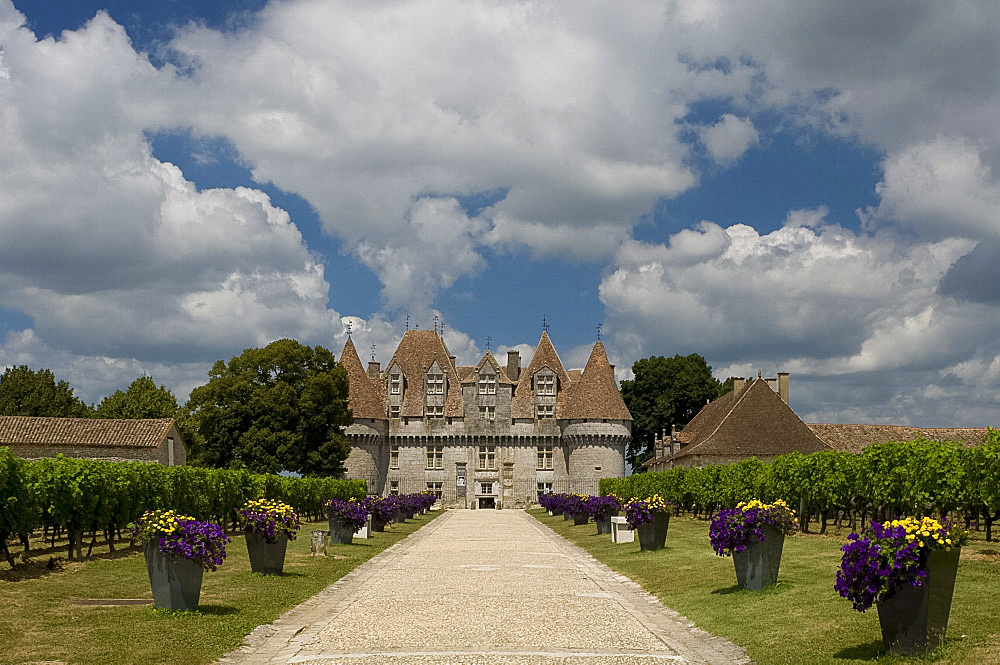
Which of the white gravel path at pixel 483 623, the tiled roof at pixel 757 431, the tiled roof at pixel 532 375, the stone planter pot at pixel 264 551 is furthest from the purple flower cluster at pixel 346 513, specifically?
the tiled roof at pixel 532 375

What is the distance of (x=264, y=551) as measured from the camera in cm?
1816

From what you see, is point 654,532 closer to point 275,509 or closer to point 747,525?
point 747,525

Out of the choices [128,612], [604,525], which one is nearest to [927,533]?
[128,612]

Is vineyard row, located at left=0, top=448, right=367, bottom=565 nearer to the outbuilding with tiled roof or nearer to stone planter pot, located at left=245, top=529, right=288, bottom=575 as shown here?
stone planter pot, located at left=245, top=529, right=288, bottom=575

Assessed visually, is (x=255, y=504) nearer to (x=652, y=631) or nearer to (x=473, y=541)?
(x=652, y=631)

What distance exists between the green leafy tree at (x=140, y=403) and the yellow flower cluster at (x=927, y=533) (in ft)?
257

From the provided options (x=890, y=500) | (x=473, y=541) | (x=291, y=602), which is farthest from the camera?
(x=473, y=541)

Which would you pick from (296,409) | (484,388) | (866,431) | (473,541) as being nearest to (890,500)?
(473,541)

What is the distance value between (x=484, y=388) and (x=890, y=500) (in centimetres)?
5415

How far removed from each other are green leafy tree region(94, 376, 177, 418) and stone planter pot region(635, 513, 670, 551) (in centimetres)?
6478

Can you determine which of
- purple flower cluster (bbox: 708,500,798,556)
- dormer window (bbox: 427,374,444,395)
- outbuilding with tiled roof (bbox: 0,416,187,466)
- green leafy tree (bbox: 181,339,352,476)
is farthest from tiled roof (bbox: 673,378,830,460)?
purple flower cluster (bbox: 708,500,798,556)

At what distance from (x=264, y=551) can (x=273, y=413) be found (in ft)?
130

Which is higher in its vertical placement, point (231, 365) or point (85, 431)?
point (231, 365)

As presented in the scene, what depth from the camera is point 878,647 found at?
9.62 meters
